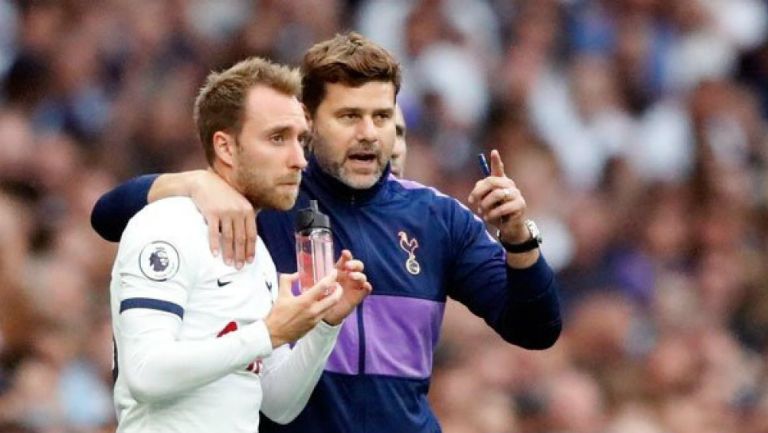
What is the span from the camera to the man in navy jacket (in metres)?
5.79

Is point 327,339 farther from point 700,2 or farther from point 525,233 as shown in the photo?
point 700,2

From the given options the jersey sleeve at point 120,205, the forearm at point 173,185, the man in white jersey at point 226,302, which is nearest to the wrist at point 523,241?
the man in white jersey at point 226,302

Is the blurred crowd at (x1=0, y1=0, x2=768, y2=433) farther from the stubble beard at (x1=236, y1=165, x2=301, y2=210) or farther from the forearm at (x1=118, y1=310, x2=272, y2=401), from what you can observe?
the forearm at (x1=118, y1=310, x2=272, y2=401)

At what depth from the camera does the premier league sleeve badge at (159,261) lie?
4969mm

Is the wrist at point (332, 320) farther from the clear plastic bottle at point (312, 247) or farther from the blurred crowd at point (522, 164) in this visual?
the blurred crowd at point (522, 164)

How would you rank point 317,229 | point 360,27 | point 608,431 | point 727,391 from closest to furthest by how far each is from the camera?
point 317,229, point 608,431, point 727,391, point 360,27

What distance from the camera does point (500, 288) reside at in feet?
19.6

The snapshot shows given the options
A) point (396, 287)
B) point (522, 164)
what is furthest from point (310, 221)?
point (522, 164)

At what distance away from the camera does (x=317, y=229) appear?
5.31 m

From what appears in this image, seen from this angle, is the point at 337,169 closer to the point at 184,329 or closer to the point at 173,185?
the point at 173,185

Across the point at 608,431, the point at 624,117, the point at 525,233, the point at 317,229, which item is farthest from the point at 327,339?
the point at 624,117

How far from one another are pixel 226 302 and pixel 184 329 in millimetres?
150

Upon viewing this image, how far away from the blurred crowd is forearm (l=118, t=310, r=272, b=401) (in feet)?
11.7

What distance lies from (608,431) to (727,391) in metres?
1.07
